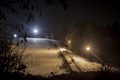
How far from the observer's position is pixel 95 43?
185ft

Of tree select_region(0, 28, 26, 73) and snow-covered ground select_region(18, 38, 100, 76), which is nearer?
tree select_region(0, 28, 26, 73)

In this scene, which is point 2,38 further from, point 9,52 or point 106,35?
point 106,35

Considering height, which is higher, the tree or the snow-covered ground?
the snow-covered ground

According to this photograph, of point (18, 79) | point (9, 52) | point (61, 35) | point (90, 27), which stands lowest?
point (18, 79)

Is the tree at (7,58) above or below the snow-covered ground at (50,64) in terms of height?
below

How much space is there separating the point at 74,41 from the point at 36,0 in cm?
5470

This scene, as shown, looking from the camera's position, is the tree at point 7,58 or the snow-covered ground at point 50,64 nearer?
the tree at point 7,58

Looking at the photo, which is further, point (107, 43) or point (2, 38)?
point (107, 43)

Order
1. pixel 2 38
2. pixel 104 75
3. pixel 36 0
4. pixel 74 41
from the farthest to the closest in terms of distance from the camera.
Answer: pixel 74 41
pixel 104 75
pixel 2 38
pixel 36 0

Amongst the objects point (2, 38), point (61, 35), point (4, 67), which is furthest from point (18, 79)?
point (61, 35)

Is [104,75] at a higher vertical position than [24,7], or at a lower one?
lower

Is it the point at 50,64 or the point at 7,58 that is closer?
the point at 7,58

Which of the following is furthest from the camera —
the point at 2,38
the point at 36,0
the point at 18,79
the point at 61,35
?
the point at 61,35

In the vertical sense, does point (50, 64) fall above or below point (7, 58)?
above
